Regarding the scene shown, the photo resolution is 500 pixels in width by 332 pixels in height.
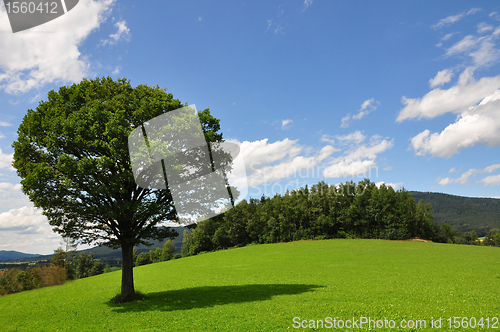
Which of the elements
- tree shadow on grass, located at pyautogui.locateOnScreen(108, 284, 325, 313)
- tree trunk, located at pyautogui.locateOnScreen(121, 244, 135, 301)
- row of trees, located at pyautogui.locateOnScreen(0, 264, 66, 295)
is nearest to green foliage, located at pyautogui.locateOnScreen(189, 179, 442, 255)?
row of trees, located at pyautogui.locateOnScreen(0, 264, 66, 295)

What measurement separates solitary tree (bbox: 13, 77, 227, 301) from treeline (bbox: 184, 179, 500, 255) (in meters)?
70.1

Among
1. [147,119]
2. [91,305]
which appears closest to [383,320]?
[147,119]

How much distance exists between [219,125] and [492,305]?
2269cm

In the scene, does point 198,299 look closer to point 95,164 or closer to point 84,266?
point 95,164

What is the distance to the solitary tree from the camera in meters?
18.4

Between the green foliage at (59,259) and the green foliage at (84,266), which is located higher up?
the green foliage at (59,259)

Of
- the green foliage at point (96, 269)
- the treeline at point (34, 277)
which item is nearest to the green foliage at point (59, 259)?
the treeline at point (34, 277)

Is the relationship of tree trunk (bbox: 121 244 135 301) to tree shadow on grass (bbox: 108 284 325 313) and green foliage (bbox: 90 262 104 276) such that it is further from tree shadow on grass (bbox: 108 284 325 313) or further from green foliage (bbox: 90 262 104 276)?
green foliage (bbox: 90 262 104 276)

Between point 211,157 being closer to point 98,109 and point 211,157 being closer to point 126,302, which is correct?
point 98,109

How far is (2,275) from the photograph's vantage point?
130 feet

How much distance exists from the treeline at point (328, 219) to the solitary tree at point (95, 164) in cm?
7011

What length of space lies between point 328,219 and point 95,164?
94.2m

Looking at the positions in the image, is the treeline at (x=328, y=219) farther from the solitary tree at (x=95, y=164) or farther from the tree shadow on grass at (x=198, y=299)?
the solitary tree at (x=95, y=164)

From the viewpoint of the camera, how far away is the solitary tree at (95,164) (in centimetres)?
1842
